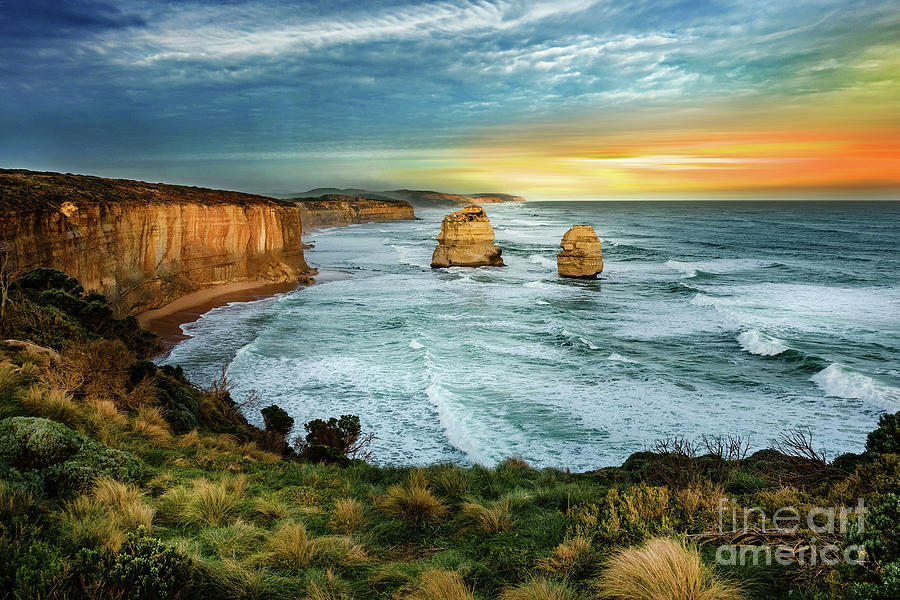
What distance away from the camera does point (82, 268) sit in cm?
2417

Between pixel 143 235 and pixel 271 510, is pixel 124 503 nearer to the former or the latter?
pixel 271 510

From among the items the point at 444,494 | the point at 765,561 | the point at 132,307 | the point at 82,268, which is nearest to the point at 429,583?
the point at 765,561

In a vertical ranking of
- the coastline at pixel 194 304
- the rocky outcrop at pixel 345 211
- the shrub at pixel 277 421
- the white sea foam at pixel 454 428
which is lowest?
the white sea foam at pixel 454 428

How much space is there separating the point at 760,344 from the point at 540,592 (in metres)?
24.6

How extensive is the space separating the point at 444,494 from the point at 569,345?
60.4 ft

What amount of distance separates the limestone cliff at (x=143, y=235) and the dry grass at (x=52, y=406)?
13457 mm

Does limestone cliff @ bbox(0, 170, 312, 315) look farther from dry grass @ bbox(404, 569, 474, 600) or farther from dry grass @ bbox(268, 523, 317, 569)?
dry grass @ bbox(404, 569, 474, 600)

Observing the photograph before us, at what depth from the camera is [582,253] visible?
4594cm

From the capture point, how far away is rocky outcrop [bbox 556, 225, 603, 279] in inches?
1788

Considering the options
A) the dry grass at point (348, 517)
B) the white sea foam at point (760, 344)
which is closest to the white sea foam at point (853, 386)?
the white sea foam at point (760, 344)

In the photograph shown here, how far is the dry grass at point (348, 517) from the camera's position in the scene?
654 centimetres

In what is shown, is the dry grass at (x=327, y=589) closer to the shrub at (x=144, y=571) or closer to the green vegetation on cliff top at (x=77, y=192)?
the shrub at (x=144, y=571)

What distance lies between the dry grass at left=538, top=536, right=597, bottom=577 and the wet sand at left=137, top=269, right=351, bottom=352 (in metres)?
23.9

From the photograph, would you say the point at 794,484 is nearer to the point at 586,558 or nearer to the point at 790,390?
the point at 586,558
